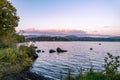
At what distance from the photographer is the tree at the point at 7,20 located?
2861cm

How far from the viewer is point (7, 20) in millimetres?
29094

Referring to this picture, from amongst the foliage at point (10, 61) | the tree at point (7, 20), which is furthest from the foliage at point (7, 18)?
the foliage at point (10, 61)

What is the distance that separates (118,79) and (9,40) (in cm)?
2091

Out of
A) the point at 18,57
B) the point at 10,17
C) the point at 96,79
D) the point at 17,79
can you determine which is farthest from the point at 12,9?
the point at 96,79

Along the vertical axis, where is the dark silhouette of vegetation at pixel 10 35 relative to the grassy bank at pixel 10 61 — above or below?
above

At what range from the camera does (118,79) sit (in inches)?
461

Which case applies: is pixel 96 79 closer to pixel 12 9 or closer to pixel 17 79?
pixel 17 79

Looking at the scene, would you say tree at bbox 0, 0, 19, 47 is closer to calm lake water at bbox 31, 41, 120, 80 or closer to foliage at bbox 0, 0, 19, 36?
foliage at bbox 0, 0, 19, 36

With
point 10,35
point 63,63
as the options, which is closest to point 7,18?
point 10,35

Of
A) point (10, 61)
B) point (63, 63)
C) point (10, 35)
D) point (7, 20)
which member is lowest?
point (63, 63)

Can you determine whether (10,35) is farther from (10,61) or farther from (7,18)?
(10,61)

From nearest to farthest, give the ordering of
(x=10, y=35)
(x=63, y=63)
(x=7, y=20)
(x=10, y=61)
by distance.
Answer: (x=10, y=61) < (x=7, y=20) < (x=10, y=35) < (x=63, y=63)

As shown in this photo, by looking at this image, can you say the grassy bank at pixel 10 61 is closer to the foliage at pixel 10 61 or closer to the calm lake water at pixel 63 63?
the foliage at pixel 10 61

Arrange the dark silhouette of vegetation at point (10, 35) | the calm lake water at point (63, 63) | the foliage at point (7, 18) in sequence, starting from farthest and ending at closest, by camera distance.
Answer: the calm lake water at point (63, 63)
the foliage at point (7, 18)
the dark silhouette of vegetation at point (10, 35)
